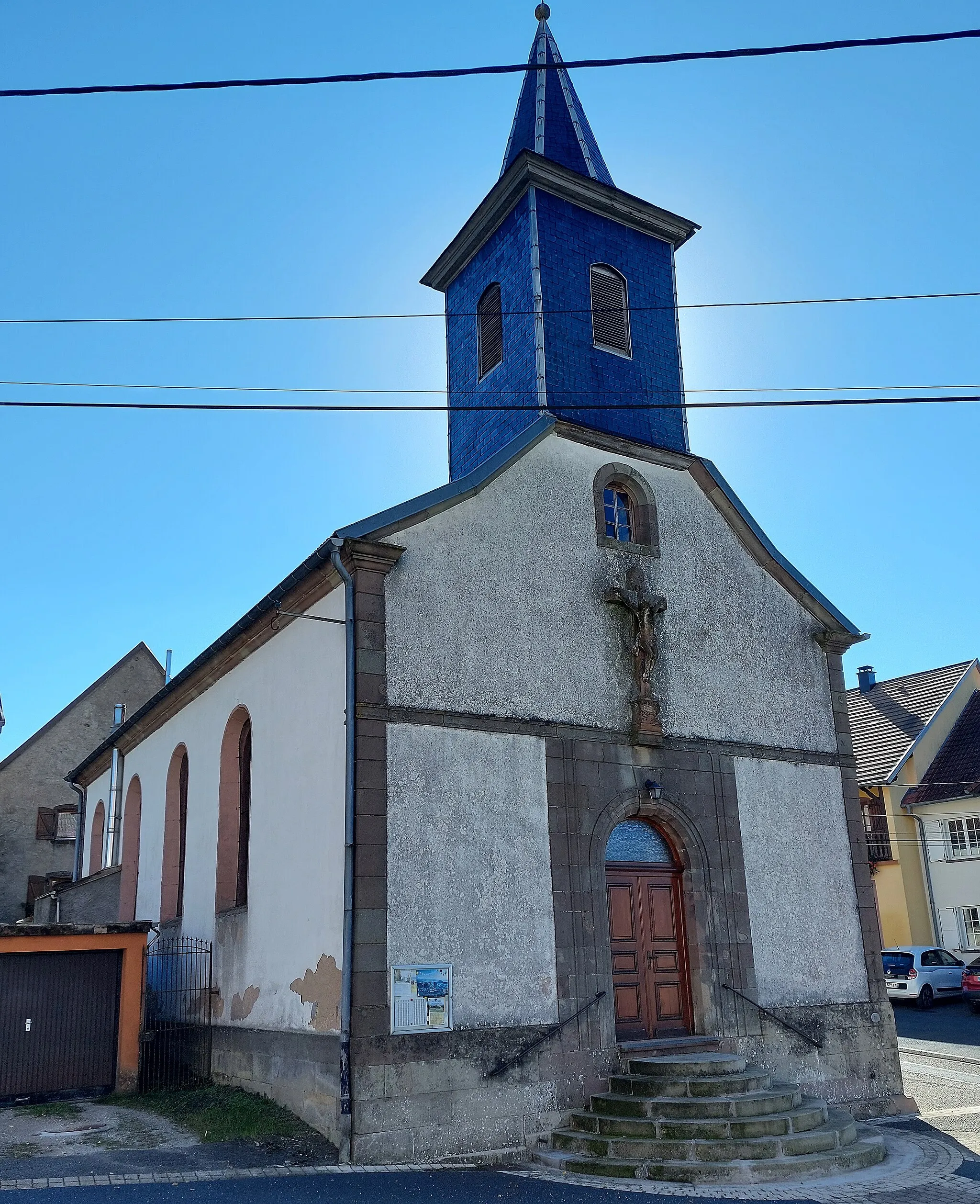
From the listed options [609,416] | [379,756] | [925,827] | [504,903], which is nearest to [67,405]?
[379,756]

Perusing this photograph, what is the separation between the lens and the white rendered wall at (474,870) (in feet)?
39.2

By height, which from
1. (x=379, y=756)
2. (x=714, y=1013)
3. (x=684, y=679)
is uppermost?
(x=684, y=679)

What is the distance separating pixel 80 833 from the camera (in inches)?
1092

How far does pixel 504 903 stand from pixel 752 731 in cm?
493

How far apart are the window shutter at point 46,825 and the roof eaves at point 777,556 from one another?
23151mm

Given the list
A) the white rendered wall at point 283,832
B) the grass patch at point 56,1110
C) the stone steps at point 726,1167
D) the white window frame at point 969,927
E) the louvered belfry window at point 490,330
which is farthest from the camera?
the white window frame at point 969,927

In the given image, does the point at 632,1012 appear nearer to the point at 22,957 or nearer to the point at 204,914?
the point at 204,914

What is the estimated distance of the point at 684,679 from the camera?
596 inches

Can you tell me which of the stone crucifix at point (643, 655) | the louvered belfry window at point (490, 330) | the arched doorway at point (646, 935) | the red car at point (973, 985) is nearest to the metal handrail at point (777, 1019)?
the arched doorway at point (646, 935)

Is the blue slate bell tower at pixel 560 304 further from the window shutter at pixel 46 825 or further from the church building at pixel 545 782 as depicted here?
the window shutter at pixel 46 825

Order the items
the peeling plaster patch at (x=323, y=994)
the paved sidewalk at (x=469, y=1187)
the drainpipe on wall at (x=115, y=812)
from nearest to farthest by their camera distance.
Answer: the paved sidewalk at (x=469, y=1187)
the peeling plaster patch at (x=323, y=994)
the drainpipe on wall at (x=115, y=812)

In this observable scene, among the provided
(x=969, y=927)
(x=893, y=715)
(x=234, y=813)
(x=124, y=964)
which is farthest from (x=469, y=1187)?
(x=893, y=715)

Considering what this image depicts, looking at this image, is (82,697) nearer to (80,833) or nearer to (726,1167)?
(80,833)

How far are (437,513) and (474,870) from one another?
167 inches
